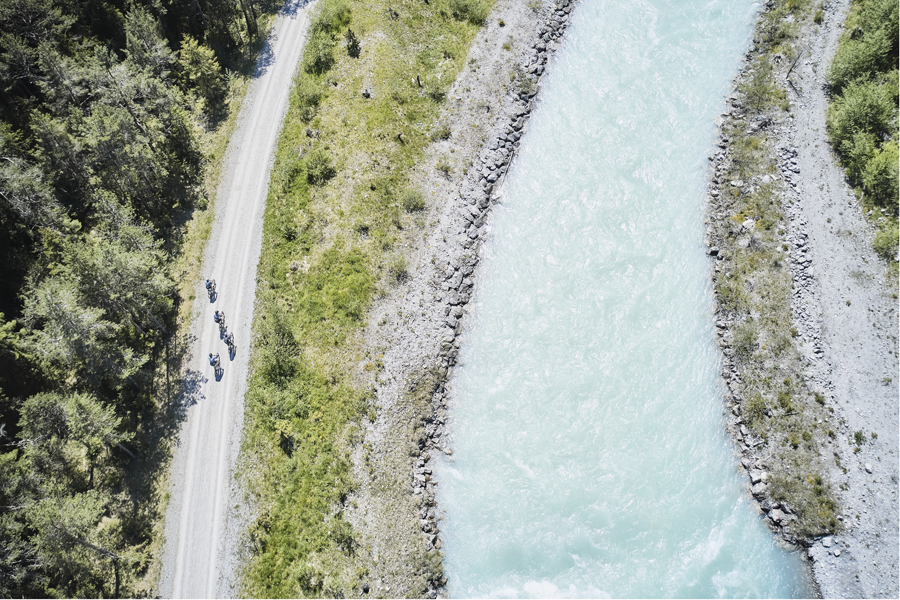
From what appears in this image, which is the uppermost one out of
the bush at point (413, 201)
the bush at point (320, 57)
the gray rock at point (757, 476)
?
the bush at point (320, 57)

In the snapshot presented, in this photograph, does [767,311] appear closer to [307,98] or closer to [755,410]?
[755,410]

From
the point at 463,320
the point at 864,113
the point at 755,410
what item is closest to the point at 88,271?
the point at 463,320

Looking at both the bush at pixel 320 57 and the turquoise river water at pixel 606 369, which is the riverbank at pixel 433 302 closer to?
the turquoise river water at pixel 606 369

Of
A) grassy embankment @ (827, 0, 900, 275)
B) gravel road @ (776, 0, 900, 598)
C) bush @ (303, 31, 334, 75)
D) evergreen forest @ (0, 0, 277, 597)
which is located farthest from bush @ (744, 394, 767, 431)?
bush @ (303, 31, 334, 75)

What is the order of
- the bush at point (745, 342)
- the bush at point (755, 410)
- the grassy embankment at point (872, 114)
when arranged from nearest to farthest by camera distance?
the bush at point (755, 410)
the bush at point (745, 342)
the grassy embankment at point (872, 114)

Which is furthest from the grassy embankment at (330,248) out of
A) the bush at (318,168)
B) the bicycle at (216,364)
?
the bicycle at (216,364)

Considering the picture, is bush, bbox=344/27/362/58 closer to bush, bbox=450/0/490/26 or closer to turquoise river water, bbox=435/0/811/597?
bush, bbox=450/0/490/26

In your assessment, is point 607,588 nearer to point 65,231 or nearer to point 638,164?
point 638,164

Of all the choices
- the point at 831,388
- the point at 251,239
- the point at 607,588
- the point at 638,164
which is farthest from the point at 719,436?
the point at 251,239

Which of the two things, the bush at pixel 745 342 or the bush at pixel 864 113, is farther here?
the bush at pixel 864 113
